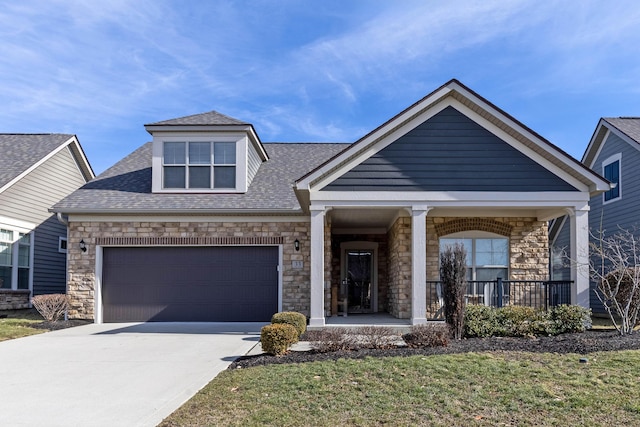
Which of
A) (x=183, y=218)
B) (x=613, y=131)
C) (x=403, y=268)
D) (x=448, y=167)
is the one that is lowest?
(x=403, y=268)

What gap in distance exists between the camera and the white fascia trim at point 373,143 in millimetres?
11344

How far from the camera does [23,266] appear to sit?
17141 millimetres

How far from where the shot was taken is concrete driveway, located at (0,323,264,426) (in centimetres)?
588

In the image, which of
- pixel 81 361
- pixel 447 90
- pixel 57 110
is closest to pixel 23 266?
pixel 57 110

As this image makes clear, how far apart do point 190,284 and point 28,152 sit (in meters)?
8.11

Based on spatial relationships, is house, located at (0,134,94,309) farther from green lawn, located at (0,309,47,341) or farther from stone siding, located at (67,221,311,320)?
stone siding, located at (67,221,311,320)

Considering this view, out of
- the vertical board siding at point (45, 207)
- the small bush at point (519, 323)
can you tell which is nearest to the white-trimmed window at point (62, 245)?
the vertical board siding at point (45, 207)

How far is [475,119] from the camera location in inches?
460

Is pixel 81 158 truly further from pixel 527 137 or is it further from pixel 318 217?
pixel 527 137

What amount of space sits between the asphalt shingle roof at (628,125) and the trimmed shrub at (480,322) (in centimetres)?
939

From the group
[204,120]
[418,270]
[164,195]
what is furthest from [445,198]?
[164,195]

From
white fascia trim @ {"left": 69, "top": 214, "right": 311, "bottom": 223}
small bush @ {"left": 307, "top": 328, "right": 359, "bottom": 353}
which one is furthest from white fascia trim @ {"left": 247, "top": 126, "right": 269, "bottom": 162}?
small bush @ {"left": 307, "top": 328, "right": 359, "bottom": 353}

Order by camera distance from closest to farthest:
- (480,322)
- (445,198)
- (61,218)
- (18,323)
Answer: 1. (480,322)
2. (445,198)
3. (18,323)
4. (61,218)

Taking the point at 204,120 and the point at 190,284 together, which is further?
the point at 204,120
